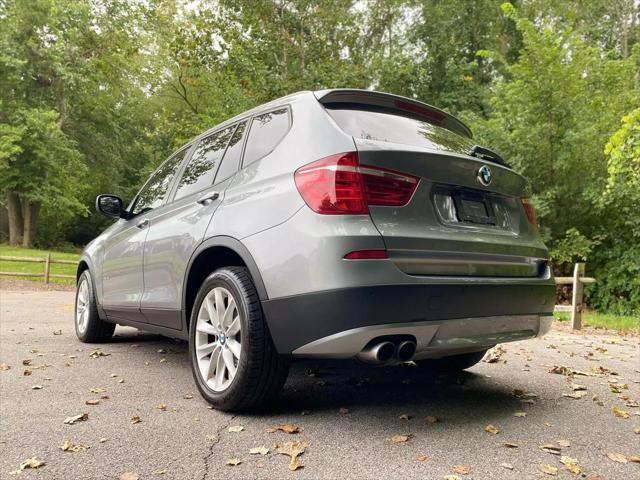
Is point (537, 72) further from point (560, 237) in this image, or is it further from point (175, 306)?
point (175, 306)

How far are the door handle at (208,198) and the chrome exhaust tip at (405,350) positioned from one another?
5.20 ft

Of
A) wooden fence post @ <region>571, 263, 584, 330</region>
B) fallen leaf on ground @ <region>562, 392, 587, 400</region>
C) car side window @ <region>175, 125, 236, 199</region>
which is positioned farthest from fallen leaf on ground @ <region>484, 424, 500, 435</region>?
wooden fence post @ <region>571, 263, 584, 330</region>

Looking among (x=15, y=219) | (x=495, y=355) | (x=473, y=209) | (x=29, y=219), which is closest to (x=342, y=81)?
(x=495, y=355)

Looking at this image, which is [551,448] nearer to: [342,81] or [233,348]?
[233,348]

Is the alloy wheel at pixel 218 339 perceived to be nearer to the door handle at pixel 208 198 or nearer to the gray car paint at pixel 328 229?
the gray car paint at pixel 328 229

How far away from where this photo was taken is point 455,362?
13.4ft

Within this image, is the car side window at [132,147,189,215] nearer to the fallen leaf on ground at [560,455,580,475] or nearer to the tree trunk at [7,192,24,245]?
the fallen leaf on ground at [560,455,580,475]

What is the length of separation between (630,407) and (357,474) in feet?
7.29

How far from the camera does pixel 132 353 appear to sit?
4973 millimetres

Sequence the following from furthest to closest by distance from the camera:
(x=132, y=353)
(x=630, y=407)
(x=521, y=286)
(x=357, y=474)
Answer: (x=132, y=353), (x=630, y=407), (x=521, y=286), (x=357, y=474)

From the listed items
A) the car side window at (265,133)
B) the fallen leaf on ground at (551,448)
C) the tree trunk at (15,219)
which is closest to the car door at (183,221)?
the car side window at (265,133)

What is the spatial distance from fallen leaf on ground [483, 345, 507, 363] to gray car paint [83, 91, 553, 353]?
5.87 ft

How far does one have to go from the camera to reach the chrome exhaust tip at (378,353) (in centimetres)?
248

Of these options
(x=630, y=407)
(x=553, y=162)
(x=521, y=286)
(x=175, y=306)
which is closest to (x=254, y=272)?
(x=175, y=306)
